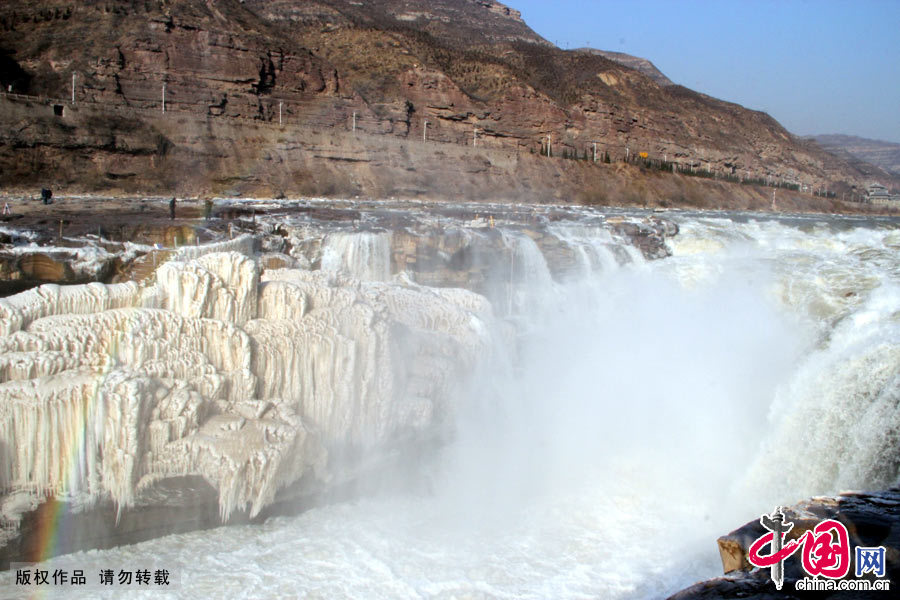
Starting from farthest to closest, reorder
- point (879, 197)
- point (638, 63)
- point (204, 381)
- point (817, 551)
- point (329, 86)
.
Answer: point (638, 63), point (879, 197), point (329, 86), point (204, 381), point (817, 551)

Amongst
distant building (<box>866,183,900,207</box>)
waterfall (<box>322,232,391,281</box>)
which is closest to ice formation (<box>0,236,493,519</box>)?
waterfall (<box>322,232,391,281</box>)

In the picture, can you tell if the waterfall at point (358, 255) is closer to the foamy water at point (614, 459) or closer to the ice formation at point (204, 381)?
the foamy water at point (614, 459)

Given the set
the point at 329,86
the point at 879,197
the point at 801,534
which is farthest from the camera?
the point at 879,197

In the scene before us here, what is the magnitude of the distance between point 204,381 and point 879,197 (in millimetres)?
81849

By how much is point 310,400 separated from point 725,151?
211 ft

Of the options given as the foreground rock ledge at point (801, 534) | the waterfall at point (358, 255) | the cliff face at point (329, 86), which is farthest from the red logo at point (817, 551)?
the cliff face at point (329, 86)

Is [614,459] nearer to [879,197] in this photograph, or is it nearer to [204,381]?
[204,381]

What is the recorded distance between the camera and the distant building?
67812 mm

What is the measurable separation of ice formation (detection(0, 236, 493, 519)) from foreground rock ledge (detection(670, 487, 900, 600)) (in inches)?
176

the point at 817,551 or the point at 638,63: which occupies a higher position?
the point at 638,63

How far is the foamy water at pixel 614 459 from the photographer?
7.13 m

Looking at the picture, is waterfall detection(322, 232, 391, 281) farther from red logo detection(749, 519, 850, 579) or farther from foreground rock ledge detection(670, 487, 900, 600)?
red logo detection(749, 519, 850, 579)

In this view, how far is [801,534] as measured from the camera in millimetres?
5348

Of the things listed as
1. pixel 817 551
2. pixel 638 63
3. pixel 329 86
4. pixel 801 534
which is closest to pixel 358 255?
pixel 801 534
